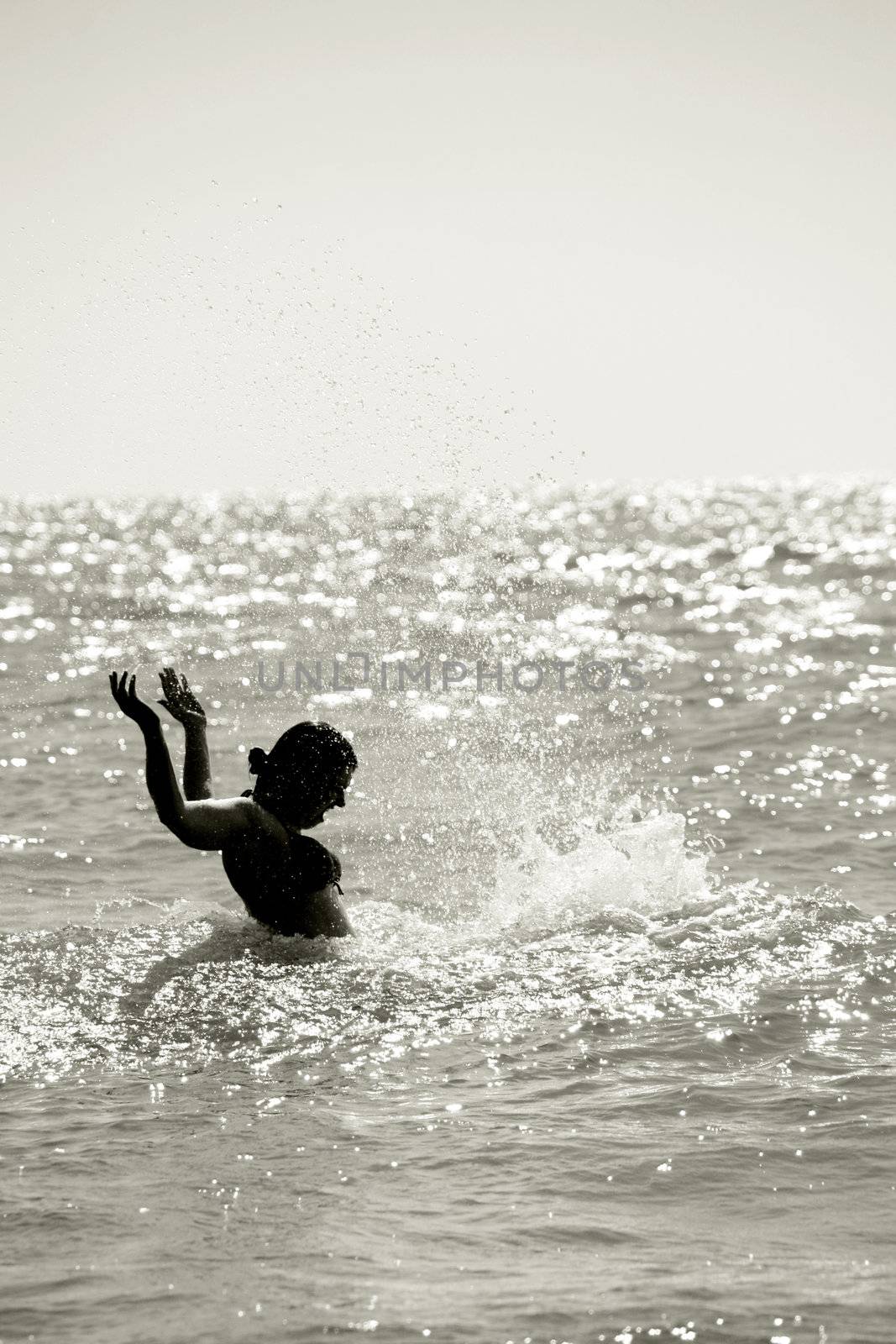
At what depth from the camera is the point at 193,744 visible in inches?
295

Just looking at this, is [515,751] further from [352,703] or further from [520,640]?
[520,640]

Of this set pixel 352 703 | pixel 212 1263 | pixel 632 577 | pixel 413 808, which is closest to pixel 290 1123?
Answer: pixel 212 1263

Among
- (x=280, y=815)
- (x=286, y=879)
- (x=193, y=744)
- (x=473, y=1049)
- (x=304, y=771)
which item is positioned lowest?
(x=473, y=1049)

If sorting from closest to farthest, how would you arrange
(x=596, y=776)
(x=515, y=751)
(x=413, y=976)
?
(x=413, y=976)
(x=596, y=776)
(x=515, y=751)

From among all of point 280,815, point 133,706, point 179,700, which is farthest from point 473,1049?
point 133,706

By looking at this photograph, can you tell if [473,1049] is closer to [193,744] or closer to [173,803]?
[173,803]

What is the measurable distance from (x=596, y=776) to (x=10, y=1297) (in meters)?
12.3

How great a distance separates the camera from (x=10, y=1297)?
15.0ft

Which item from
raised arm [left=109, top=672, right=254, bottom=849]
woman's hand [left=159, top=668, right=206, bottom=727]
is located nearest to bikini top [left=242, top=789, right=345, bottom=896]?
raised arm [left=109, top=672, right=254, bottom=849]

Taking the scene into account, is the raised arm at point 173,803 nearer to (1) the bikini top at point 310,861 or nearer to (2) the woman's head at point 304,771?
(2) the woman's head at point 304,771

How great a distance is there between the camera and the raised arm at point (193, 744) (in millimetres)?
7297

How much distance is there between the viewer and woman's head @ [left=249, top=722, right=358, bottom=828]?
24.6ft

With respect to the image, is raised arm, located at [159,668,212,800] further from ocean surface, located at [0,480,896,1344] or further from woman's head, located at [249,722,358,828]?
ocean surface, located at [0,480,896,1344]

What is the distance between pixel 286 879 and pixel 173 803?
1670 mm
